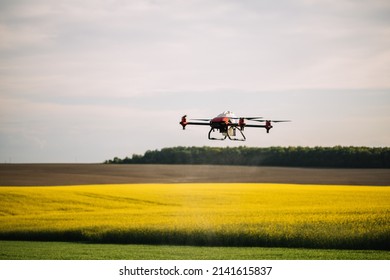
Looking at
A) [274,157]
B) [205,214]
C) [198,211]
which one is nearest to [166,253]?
[205,214]

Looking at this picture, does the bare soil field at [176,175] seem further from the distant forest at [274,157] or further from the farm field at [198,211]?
the distant forest at [274,157]

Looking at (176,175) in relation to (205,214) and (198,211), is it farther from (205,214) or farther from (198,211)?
(205,214)

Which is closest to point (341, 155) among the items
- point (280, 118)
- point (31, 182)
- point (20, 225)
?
point (280, 118)

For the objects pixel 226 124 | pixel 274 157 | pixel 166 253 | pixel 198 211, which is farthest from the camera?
pixel 274 157

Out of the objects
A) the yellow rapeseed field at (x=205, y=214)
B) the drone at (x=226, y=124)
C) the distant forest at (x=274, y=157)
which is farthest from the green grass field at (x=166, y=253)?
the distant forest at (x=274, y=157)

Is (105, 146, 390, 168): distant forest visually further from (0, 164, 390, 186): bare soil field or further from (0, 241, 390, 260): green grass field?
(0, 241, 390, 260): green grass field
